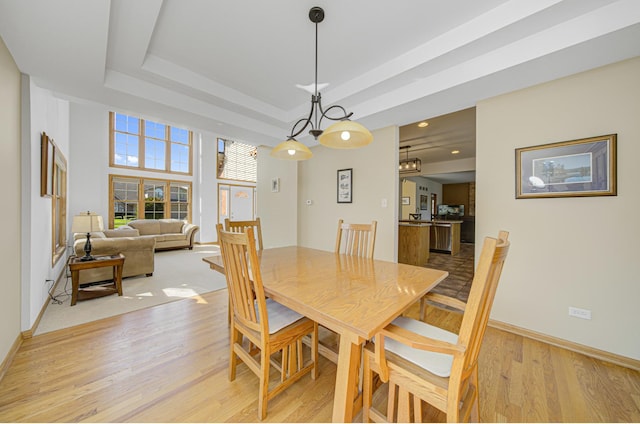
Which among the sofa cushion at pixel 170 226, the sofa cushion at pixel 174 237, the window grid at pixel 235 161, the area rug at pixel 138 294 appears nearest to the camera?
the area rug at pixel 138 294

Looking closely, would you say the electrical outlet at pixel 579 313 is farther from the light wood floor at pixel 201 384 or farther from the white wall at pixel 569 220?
the light wood floor at pixel 201 384

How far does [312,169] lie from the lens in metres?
4.26

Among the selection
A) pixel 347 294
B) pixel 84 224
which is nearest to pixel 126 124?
pixel 84 224

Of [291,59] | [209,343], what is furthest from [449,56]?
[209,343]

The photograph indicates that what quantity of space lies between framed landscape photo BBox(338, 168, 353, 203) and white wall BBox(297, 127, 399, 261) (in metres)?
0.06

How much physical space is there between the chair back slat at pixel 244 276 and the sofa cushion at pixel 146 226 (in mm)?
6210

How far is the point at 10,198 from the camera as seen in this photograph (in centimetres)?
179

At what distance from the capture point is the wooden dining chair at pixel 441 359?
0.86 meters

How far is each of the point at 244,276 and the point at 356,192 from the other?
2570mm

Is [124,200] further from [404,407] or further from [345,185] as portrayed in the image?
[404,407]

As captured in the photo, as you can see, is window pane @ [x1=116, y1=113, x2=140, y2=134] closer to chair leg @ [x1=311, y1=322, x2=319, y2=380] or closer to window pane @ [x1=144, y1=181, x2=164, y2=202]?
window pane @ [x1=144, y1=181, x2=164, y2=202]

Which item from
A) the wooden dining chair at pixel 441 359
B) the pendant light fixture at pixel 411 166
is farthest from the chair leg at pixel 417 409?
the pendant light fixture at pixel 411 166

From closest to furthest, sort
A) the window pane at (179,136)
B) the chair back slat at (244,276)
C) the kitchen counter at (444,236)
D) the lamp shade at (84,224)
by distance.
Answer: the chair back slat at (244,276)
the lamp shade at (84,224)
the kitchen counter at (444,236)
the window pane at (179,136)

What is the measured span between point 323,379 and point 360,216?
228cm
